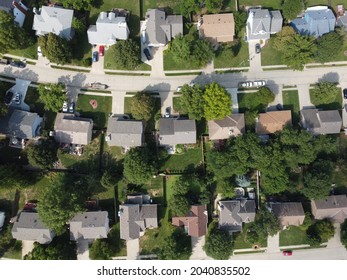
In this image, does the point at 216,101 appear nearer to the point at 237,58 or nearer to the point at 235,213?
the point at 237,58

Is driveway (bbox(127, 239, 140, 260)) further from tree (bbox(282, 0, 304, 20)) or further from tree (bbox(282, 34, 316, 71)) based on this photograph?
tree (bbox(282, 0, 304, 20))

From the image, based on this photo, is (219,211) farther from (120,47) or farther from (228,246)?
(120,47)

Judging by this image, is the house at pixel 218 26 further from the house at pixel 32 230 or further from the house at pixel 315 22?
the house at pixel 32 230

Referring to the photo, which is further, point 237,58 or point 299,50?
point 237,58

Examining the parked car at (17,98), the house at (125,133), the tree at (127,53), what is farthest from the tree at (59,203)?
the tree at (127,53)

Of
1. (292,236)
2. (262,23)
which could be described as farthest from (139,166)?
(262,23)

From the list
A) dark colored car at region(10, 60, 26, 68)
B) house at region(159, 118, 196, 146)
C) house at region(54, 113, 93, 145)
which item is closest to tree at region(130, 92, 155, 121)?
house at region(159, 118, 196, 146)
